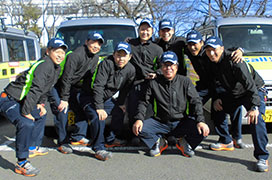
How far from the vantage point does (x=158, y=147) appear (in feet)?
13.6

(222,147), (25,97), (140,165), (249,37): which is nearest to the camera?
(25,97)

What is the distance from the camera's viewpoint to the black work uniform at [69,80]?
400 cm

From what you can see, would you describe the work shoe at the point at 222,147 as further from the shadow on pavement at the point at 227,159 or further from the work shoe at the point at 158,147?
the work shoe at the point at 158,147

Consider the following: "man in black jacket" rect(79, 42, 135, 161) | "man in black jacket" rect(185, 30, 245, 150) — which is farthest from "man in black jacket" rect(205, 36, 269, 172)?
"man in black jacket" rect(79, 42, 135, 161)

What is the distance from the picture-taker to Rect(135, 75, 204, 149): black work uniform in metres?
3.94

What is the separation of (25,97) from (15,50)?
14.4 feet

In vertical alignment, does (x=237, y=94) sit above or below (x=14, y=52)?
below

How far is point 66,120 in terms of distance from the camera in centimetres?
414

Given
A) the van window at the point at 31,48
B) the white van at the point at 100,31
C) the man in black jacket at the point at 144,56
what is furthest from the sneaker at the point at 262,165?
the van window at the point at 31,48

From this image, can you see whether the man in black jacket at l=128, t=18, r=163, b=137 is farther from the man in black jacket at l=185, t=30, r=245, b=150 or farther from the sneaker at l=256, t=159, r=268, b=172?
the sneaker at l=256, t=159, r=268, b=172

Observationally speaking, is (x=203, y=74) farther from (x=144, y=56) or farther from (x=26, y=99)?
(x=26, y=99)

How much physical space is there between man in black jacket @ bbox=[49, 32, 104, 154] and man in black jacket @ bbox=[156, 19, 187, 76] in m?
1.04

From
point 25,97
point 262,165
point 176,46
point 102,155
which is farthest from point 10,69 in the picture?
point 262,165

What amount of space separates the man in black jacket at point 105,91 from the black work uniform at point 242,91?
49.6 inches
